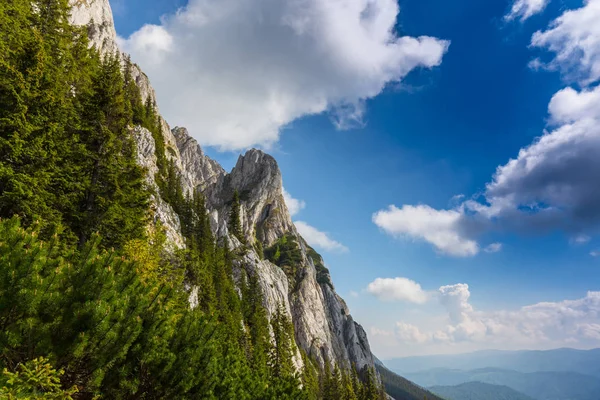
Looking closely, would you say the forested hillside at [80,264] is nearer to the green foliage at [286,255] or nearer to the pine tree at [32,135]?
the pine tree at [32,135]

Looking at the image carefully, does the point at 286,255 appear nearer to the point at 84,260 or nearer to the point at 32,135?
the point at 32,135

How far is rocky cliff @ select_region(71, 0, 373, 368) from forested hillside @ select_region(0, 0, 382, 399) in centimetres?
6595

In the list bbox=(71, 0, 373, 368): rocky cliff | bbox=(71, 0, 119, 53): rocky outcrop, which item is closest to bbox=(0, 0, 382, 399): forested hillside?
bbox=(71, 0, 373, 368): rocky cliff

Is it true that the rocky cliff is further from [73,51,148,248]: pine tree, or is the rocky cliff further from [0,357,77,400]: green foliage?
[0,357,77,400]: green foliage

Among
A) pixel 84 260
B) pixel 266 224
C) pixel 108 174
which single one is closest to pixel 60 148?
pixel 108 174

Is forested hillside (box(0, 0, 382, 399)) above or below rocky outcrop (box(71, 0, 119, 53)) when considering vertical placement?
below

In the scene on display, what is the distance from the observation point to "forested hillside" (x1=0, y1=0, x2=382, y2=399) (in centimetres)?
815

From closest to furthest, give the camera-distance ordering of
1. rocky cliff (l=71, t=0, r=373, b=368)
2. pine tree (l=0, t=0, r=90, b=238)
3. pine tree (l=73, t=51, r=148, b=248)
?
pine tree (l=0, t=0, r=90, b=238) → pine tree (l=73, t=51, r=148, b=248) → rocky cliff (l=71, t=0, r=373, b=368)

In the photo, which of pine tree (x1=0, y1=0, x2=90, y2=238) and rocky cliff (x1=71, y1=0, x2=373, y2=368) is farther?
rocky cliff (x1=71, y1=0, x2=373, y2=368)

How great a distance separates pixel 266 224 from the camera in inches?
6462

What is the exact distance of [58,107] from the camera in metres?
19.4

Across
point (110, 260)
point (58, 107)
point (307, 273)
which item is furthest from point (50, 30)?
point (307, 273)

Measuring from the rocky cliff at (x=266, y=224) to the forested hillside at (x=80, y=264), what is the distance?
216 ft

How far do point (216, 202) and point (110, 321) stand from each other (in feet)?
512
